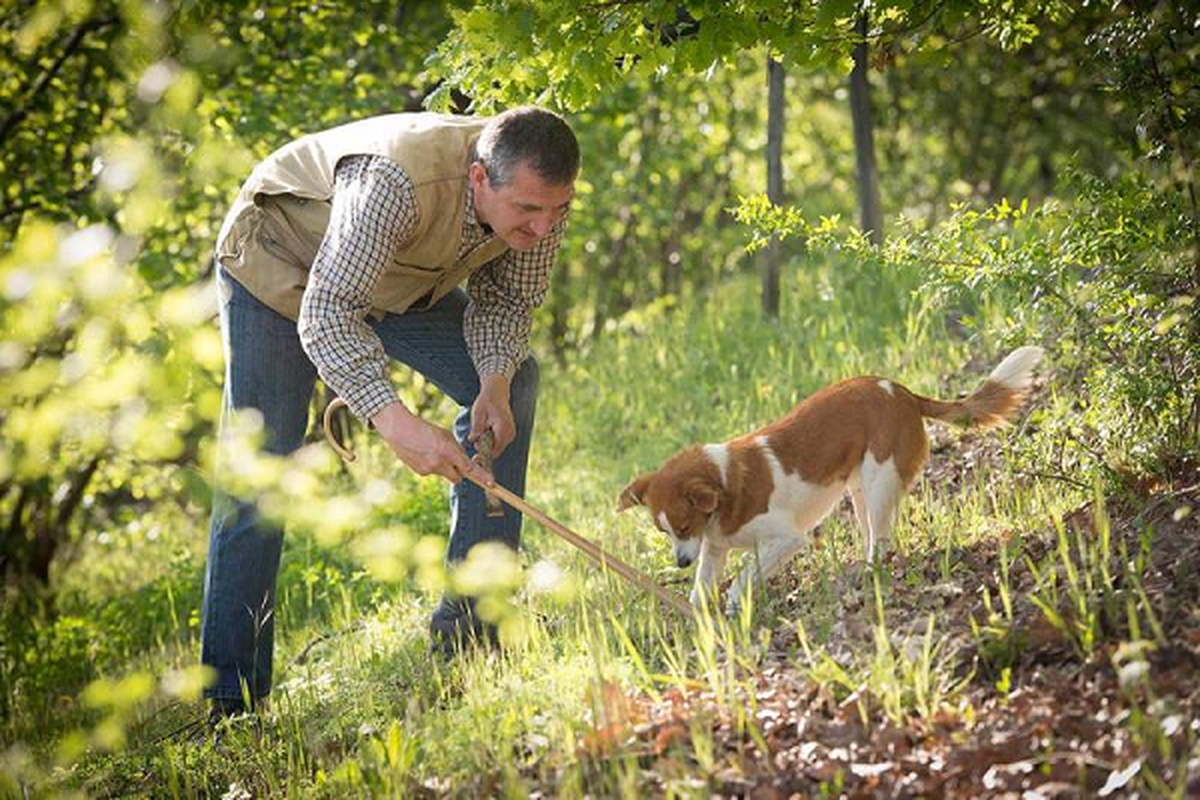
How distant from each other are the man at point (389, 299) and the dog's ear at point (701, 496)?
66 centimetres

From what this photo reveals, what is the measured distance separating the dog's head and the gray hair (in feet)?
4.16

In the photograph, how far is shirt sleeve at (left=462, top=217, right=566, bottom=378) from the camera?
5328 mm

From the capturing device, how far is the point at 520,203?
15.8 ft

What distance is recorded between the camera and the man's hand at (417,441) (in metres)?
4.61

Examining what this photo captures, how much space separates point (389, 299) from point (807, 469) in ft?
5.75

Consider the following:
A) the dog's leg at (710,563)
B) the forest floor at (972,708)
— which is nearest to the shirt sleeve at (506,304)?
the dog's leg at (710,563)

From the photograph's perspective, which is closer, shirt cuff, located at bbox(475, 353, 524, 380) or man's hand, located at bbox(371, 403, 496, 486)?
man's hand, located at bbox(371, 403, 496, 486)

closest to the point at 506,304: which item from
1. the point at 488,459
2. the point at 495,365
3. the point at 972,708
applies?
the point at 495,365

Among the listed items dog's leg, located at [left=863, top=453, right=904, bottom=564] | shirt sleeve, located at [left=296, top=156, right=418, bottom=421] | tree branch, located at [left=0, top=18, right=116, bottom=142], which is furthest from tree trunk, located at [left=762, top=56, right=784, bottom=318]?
tree branch, located at [left=0, top=18, right=116, bottom=142]

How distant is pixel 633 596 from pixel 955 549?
47.7 inches

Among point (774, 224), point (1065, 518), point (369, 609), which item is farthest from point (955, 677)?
point (369, 609)

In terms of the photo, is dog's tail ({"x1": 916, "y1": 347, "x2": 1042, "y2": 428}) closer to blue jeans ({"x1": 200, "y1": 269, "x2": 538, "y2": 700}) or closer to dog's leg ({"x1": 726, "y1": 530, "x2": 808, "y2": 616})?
dog's leg ({"x1": 726, "y1": 530, "x2": 808, "y2": 616})

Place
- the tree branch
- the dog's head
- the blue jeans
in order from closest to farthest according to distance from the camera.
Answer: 1. the blue jeans
2. the dog's head
3. the tree branch

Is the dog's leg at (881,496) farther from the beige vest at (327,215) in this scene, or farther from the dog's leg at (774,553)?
the beige vest at (327,215)
